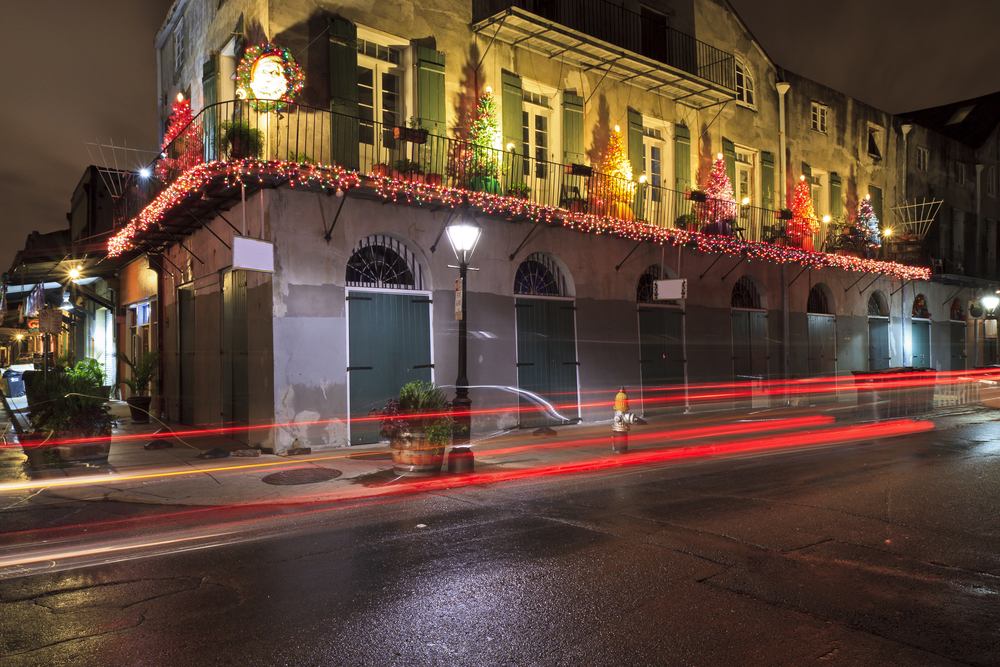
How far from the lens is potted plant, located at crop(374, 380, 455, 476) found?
9398mm

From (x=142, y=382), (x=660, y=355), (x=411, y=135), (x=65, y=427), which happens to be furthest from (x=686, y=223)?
(x=65, y=427)

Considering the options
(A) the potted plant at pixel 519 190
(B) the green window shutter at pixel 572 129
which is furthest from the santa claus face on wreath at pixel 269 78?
(B) the green window shutter at pixel 572 129

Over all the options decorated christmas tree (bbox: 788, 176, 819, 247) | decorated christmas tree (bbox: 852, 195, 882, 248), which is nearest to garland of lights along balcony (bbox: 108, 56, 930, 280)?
decorated christmas tree (bbox: 788, 176, 819, 247)

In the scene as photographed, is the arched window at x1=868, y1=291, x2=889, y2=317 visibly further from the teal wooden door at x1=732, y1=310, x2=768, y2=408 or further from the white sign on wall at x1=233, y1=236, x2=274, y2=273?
the white sign on wall at x1=233, y1=236, x2=274, y2=273

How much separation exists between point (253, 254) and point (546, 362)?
687 centimetres

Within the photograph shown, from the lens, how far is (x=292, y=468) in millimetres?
9938

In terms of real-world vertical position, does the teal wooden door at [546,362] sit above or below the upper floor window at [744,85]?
below

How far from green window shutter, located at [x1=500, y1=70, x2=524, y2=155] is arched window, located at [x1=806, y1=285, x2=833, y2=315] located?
13183mm

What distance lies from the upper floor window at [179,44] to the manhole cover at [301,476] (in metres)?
12.6

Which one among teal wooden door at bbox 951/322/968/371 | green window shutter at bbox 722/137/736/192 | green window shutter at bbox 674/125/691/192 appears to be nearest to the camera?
green window shutter at bbox 674/125/691/192

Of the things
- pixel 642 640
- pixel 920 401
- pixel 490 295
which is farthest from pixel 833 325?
pixel 642 640

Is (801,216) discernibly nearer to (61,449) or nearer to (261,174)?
(261,174)

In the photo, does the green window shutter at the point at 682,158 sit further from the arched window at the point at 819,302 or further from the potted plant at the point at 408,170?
the potted plant at the point at 408,170

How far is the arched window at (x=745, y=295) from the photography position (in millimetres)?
20203
